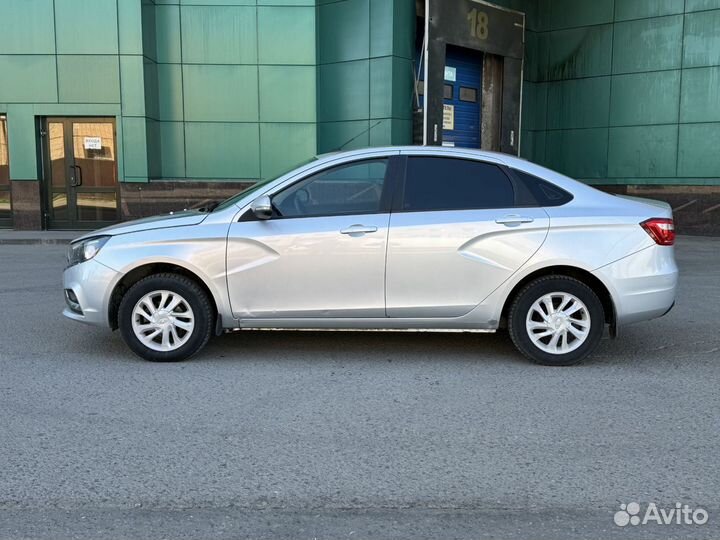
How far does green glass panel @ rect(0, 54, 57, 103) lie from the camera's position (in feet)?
52.8

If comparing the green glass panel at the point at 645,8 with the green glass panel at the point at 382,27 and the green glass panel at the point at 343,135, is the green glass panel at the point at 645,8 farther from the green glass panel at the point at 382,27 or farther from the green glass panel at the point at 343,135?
the green glass panel at the point at 343,135

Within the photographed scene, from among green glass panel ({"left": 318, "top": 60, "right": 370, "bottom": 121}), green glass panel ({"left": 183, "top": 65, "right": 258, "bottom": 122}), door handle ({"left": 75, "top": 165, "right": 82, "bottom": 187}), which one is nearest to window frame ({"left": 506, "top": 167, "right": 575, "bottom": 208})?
green glass panel ({"left": 318, "top": 60, "right": 370, "bottom": 121})

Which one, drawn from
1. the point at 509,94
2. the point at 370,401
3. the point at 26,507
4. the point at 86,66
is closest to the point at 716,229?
the point at 509,94

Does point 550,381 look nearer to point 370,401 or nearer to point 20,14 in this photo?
point 370,401

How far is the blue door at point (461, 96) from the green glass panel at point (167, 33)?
6.46 meters

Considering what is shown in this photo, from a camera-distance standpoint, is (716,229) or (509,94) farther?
(509,94)

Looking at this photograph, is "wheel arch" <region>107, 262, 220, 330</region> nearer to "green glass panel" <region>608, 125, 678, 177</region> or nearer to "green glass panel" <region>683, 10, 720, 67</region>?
"green glass panel" <region>608, 125, 678, 177</region>

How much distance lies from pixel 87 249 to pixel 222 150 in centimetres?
1134

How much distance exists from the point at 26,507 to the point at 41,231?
14.6 metres

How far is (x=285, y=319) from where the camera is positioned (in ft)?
18.5

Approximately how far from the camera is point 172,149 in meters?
16.8

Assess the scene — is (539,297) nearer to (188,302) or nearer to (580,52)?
(188,302)

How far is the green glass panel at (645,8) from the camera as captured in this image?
16.5 m

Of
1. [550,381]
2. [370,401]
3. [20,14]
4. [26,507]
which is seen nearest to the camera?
[26,507]
